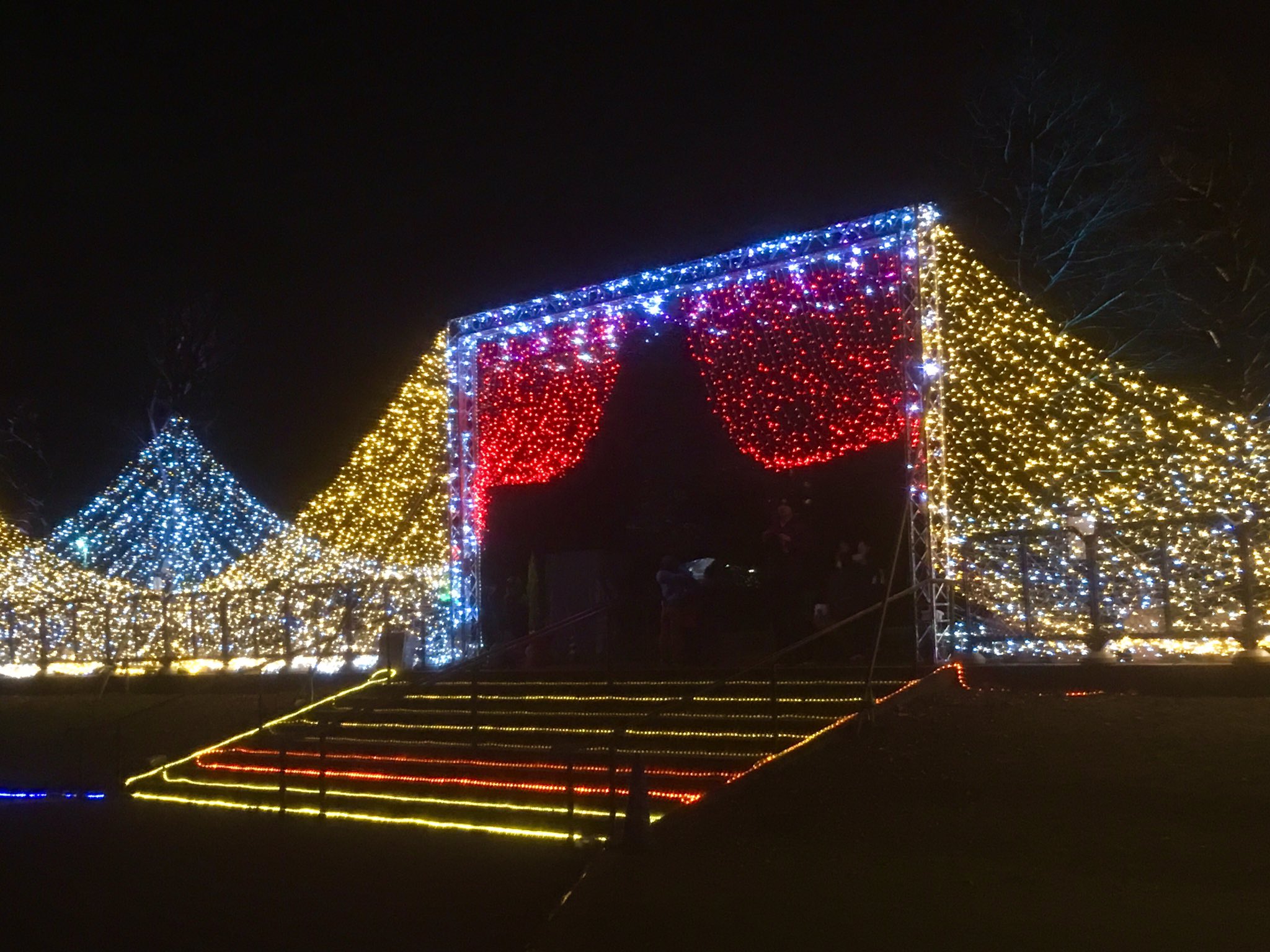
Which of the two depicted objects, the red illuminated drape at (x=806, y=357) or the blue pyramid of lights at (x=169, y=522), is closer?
the red illuminated drape at (x=806, y=357)

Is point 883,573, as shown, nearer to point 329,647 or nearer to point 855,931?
point 329,647

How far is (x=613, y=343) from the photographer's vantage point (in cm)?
1888

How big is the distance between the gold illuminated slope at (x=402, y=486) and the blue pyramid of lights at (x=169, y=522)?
2651 mm

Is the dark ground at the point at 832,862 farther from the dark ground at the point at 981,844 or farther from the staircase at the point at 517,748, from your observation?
the staircase at the point at 517,748

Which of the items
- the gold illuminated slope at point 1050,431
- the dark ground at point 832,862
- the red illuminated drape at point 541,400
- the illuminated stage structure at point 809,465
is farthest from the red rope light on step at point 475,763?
the red illuminated drape at point 541,400

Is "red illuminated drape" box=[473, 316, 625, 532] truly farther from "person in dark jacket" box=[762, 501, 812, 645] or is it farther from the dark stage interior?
"person in dark jacket" box=[762, 501, 812, 645]

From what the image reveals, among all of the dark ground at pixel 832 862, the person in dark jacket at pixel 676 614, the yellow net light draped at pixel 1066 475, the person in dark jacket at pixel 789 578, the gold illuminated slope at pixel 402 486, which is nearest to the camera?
the dark ground at pixel 832 862

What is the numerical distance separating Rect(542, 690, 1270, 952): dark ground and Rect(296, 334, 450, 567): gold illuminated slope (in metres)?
9.63

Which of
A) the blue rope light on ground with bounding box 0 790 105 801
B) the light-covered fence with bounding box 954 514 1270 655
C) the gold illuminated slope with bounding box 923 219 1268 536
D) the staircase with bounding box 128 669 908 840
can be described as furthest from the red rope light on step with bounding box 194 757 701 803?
→ the gold illuminated slope with bounding box 923 219 1268 536

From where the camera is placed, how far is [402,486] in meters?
19.8

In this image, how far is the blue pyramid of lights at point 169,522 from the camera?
23.4m

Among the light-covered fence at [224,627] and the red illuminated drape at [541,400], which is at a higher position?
the red illuminated drape at [541,400]

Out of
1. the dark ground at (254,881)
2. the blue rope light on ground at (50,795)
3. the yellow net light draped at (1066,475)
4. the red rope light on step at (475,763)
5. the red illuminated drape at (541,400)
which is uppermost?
the red illuminated drape at (541,400)

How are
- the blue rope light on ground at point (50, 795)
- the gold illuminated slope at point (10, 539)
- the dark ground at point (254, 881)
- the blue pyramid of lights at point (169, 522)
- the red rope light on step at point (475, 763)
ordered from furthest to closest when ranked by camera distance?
1. the gold illuminated slope at point (10, 539)
2. the blue pyramid of lights at point (169, 522)
3. the blue rope light on ground at point (50, 795)
4. the red rope light on step at point (475, 763)
5. the dark ground at point (254, 881)
